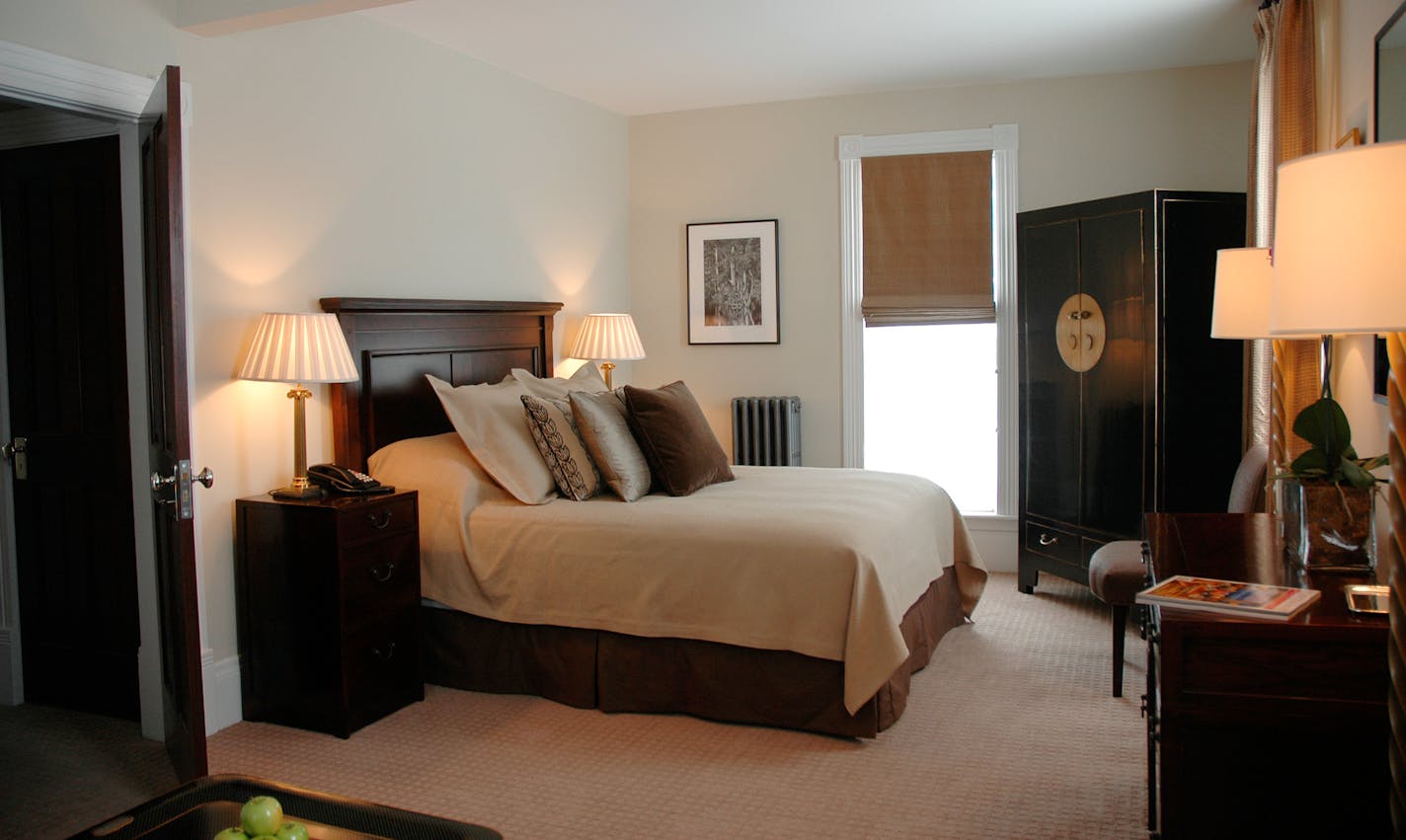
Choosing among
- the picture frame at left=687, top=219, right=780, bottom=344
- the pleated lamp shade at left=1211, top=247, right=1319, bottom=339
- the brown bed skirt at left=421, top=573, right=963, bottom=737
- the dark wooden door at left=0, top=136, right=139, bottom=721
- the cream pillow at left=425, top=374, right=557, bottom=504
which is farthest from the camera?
the picture frame at left=687, top=219, right=780, bottom=344

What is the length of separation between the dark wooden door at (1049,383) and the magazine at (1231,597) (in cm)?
297

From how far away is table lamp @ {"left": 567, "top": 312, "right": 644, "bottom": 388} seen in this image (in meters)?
5.54

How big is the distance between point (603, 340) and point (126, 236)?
2513 millimetres

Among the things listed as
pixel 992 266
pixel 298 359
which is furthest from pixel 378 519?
pixel 992 266

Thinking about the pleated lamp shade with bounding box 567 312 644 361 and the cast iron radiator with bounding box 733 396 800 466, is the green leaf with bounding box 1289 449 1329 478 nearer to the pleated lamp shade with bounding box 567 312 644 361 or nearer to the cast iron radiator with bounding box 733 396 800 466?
the pleated lamp shade with bounding box 567 312 644 361

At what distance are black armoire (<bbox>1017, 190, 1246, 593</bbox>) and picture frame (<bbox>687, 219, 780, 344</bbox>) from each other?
5.29 ft

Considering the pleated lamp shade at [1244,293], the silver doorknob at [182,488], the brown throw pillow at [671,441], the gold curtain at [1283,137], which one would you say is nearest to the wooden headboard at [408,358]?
the brown throw pillow at [671,441]

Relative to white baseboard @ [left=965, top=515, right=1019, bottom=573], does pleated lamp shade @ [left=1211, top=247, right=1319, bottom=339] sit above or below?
above

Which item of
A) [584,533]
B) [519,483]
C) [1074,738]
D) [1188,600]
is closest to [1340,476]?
[1188,600]

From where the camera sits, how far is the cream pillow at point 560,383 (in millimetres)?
4699

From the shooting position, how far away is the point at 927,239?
594 cm

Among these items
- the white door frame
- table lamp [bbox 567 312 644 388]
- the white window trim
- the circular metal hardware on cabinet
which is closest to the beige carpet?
the white door frame

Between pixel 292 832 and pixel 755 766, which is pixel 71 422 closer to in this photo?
pixel 755 766

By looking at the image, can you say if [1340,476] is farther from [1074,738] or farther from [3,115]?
[3,115]
